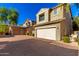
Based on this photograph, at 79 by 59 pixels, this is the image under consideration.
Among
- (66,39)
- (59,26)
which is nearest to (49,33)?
(59,26)

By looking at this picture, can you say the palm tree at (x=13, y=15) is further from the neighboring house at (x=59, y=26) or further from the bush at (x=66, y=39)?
the bush at (x=66, y=39)

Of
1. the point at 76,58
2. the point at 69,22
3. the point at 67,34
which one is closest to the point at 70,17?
the point at 69,22

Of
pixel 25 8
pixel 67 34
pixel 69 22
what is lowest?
pixel 67 34

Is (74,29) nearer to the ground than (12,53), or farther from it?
farther from it

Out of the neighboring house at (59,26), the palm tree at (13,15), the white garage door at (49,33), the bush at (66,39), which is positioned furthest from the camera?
the white garage door at (49,33)

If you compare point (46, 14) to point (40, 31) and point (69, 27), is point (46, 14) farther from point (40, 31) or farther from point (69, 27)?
point (69, 27)

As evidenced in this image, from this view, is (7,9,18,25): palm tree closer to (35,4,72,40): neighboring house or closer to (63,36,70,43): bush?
(35,4,72,40): neighboring house

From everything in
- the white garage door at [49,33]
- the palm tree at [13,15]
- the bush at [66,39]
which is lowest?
the bush at [66,39]

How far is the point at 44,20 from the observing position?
67.4ft

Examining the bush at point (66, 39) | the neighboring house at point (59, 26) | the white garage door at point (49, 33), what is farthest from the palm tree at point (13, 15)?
the bush at point (66, 39)

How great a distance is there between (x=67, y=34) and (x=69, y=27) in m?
1.00

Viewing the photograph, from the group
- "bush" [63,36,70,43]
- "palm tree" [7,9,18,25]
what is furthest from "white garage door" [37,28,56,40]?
"palm tree" [7,9,18,25]

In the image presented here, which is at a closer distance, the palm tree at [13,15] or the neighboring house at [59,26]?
the palm tree at [13,15]

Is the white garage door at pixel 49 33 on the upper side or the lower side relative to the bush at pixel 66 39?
upper
